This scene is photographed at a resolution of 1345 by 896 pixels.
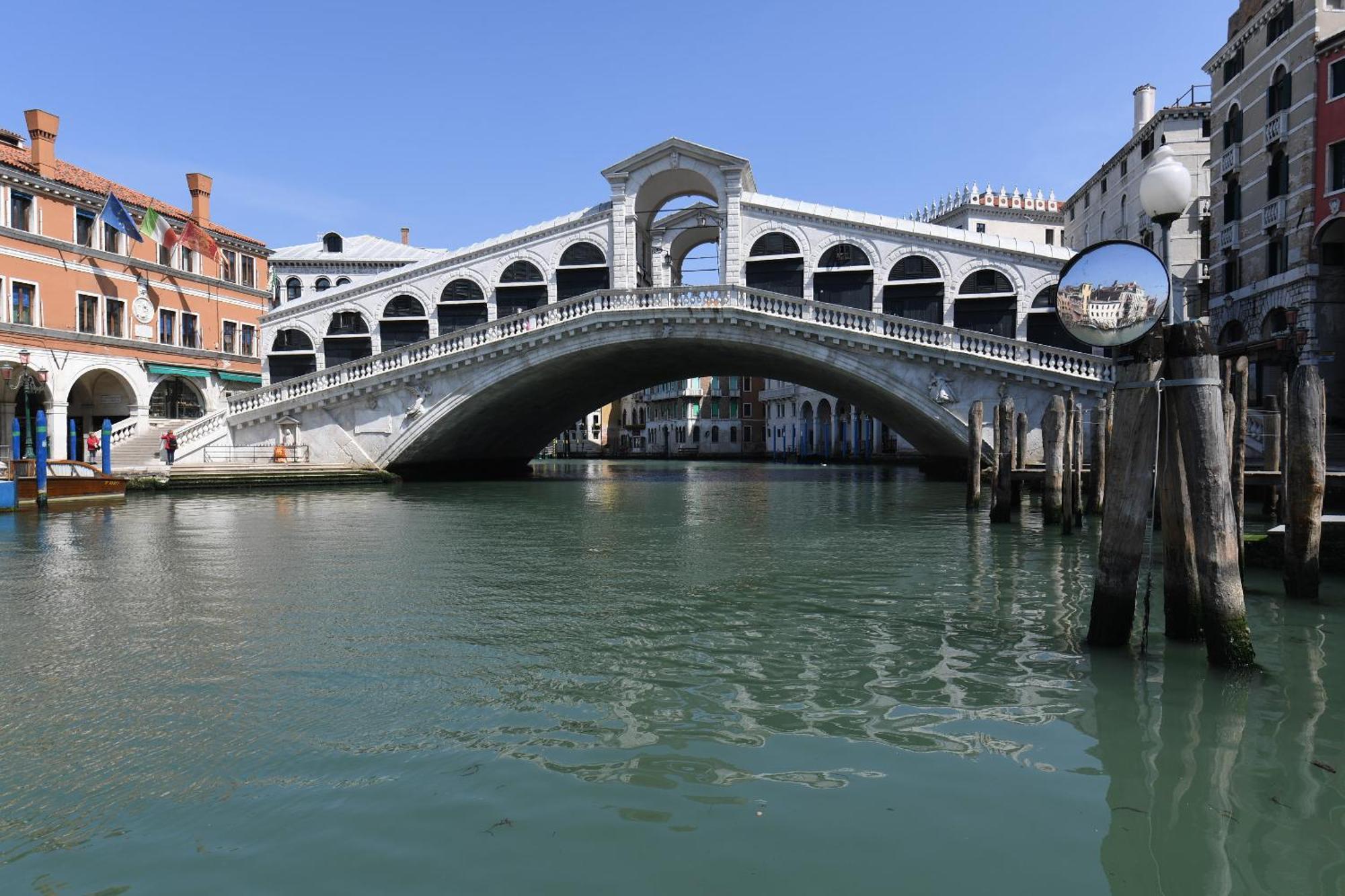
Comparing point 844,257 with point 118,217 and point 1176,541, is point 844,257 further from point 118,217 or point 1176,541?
point 1176,541

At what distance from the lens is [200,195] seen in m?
26.8

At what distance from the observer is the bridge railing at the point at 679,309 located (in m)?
18.6

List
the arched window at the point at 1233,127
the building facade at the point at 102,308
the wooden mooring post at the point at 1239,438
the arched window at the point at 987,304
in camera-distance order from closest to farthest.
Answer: the wooden mooring post at the point at 1239,438 → the building facade at the point at 102,308 → the arched window at the point at 1233,127 → the arched window at the point at 987,304

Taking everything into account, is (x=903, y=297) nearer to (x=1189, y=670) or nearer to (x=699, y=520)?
(x=699, y=520)

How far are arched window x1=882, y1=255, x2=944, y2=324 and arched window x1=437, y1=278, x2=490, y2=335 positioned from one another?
11568 millimetres

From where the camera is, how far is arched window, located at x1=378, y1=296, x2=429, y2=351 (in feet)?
83.8

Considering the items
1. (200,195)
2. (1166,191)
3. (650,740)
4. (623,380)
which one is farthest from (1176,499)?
(200,195)

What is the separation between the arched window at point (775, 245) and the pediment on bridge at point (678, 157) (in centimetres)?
180

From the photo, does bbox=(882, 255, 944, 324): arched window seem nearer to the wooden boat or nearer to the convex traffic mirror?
the wooden boat

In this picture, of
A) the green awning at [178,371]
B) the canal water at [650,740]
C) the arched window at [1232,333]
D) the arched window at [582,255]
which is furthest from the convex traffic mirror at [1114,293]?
the green awning at [178,371]

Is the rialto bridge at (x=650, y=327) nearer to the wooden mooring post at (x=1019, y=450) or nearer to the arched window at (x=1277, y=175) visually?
the wooden mooring post at (x=1019, y=450)

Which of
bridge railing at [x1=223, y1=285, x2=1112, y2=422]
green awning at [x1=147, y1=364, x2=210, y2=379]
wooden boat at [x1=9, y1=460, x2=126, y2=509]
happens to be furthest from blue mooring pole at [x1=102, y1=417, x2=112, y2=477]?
green awning at [x1=147, y1=364, x2=210, y2=379]

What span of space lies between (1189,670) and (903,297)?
19.5m

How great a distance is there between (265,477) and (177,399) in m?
9.34
